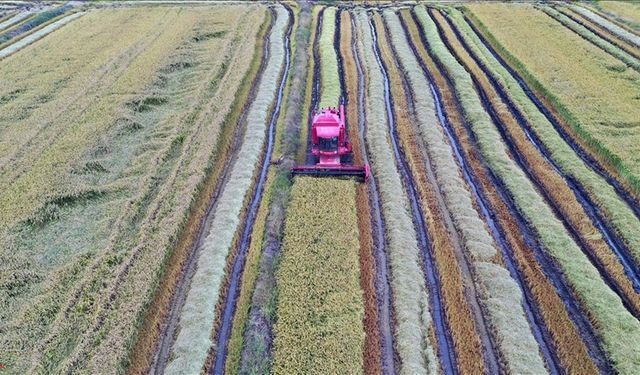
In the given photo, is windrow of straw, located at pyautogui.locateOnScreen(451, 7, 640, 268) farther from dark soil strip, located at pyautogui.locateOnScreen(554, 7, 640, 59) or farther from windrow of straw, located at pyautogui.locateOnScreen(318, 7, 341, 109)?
windrow of straw, located at pyautogui.locateOnScreen(318, 7, 341, 109)

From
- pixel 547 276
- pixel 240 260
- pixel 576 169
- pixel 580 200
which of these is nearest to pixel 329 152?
pixel 240 260

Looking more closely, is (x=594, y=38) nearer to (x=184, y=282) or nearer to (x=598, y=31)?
(x=598, y=31)

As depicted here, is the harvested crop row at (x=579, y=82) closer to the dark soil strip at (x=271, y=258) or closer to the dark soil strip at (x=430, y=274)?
the dark soil strip at (x=430, y=274)

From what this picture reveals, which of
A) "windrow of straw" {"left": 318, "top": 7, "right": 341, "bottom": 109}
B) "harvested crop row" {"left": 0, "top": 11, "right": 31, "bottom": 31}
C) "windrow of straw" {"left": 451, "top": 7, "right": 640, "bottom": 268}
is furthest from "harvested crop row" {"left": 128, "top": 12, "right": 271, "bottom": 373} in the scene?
"harvested crop row" {"left": 0, "top": 11, "right": 31, "bottom": 31}

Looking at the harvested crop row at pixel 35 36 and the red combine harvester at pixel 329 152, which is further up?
the harvested crop row at pixel 35 36

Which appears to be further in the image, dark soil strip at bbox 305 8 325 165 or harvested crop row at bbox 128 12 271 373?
dark soil strip at bbox 305 8 325 165

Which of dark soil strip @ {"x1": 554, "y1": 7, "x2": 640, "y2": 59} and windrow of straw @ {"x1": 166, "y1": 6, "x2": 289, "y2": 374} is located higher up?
dark soil strip @ {"x1": 554, "y1": 7, "x2": 640, "y2": 59}

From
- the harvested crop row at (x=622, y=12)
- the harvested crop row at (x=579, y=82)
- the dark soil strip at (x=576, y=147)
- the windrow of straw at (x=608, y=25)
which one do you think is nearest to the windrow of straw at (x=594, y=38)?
the harvested crop row at (x=579, y=82)
